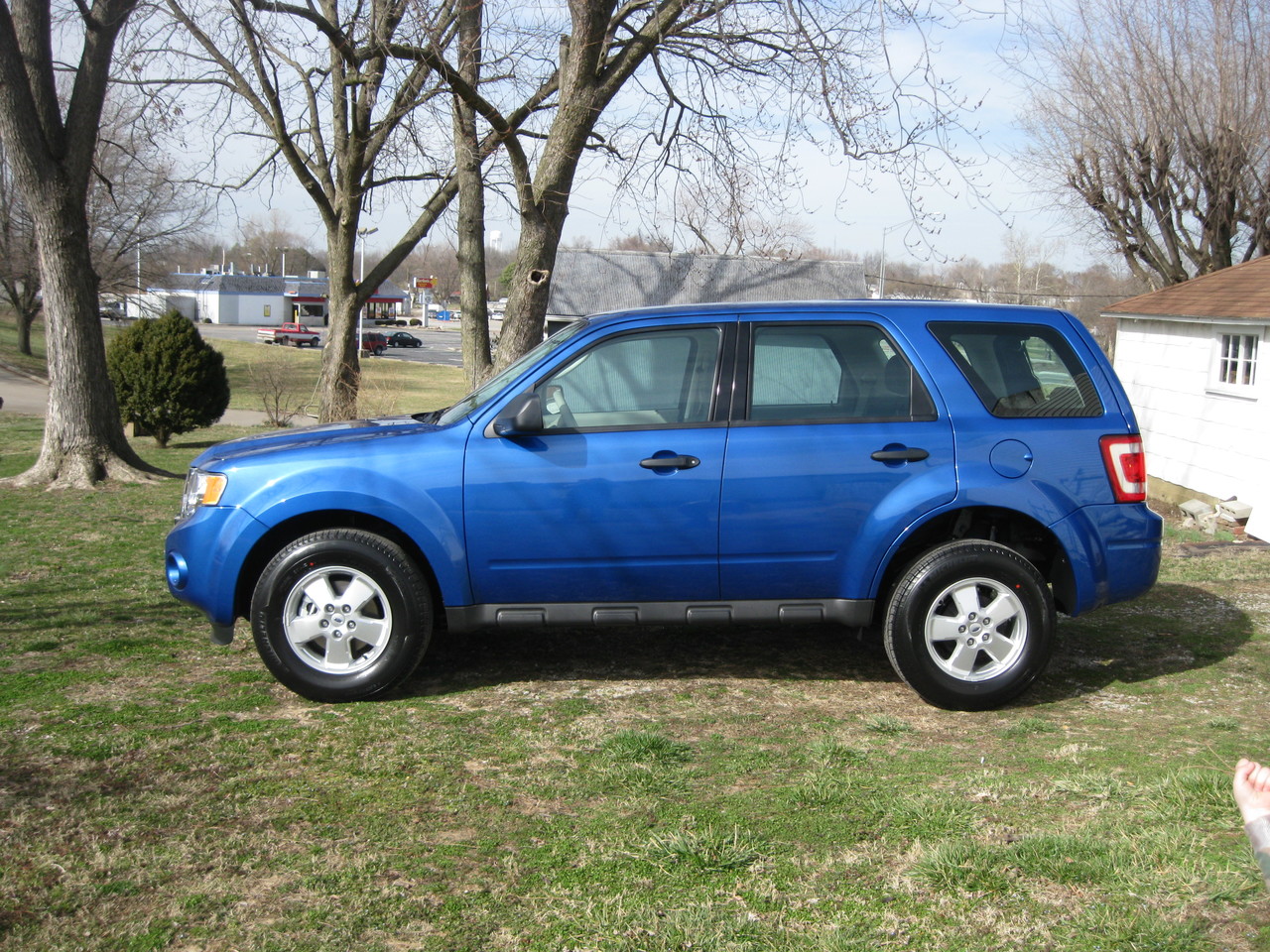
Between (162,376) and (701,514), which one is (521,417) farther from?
(162,376)

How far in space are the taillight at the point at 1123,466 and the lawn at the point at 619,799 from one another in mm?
982

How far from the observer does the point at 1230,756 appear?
14.7 ft

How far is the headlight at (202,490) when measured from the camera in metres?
A: 5.17

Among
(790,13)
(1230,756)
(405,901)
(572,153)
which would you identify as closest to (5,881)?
(405,901)

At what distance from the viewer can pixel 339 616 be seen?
5.05 m

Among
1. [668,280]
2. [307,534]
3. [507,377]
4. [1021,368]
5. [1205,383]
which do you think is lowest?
[307,534]

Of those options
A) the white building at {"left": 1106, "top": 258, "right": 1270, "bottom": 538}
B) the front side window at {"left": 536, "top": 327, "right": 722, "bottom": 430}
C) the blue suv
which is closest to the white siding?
the white building at {"left": 1106, "top": 258, "right": 1270, "bottom": 538}

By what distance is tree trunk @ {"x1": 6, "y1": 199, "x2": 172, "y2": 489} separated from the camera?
11.2 meters

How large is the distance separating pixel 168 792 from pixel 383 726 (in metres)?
0.97

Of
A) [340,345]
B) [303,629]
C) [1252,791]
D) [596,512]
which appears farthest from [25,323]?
[1252,791]

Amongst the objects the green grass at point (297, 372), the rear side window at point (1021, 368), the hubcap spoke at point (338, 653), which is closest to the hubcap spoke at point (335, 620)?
the hubcap spoke at point (338, 653)

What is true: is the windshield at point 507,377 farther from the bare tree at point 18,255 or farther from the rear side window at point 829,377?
the bare tree at point 18,255

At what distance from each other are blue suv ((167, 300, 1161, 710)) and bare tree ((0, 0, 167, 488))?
23.4ft

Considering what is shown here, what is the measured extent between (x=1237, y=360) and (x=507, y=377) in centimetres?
1345
